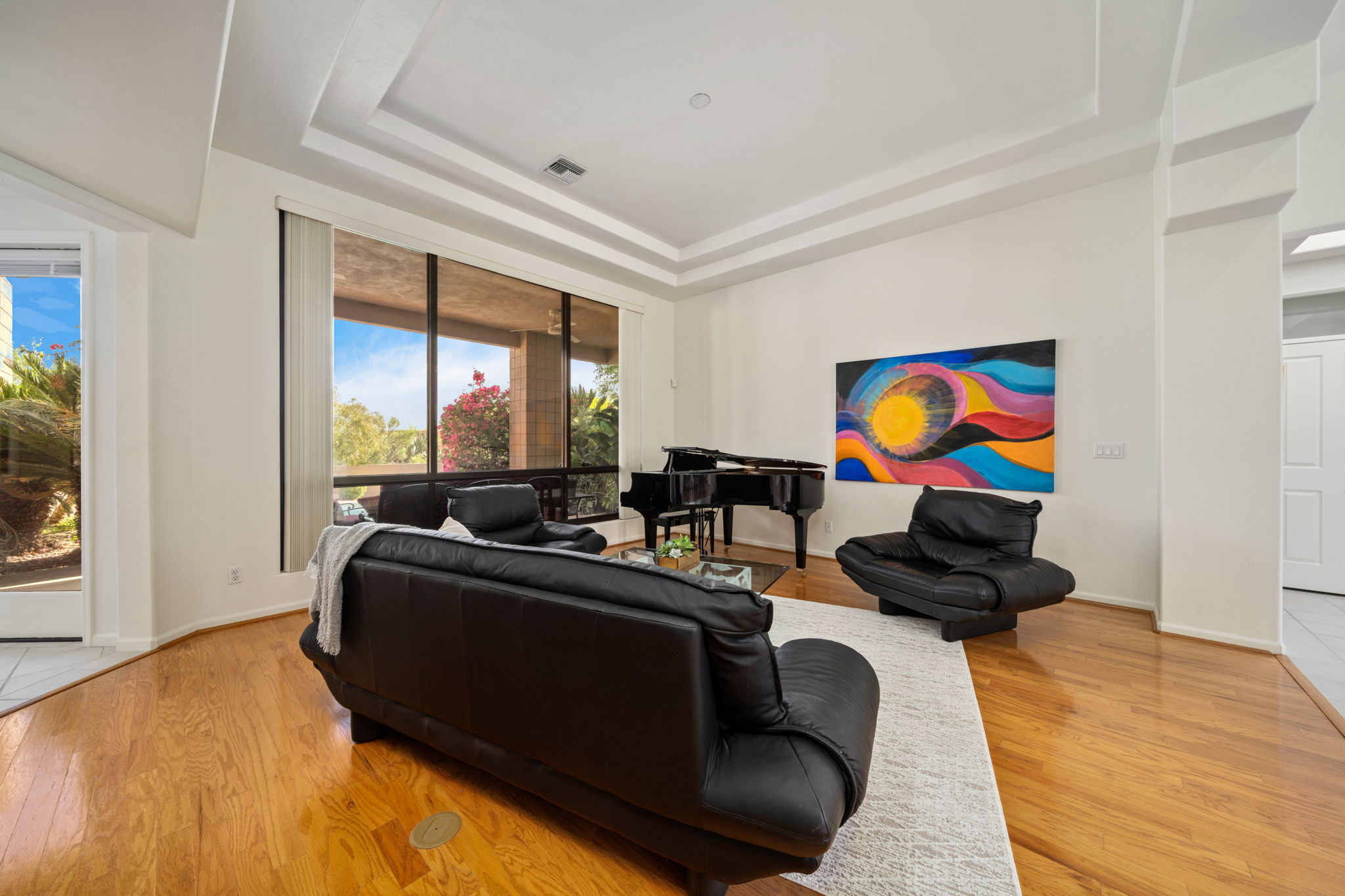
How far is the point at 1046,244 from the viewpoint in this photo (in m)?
3.90

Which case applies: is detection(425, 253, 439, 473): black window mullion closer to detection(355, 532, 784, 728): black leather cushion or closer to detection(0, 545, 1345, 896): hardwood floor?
detection(0, 545, 1345, 896): hardwood floor

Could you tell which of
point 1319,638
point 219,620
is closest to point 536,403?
point 219,620

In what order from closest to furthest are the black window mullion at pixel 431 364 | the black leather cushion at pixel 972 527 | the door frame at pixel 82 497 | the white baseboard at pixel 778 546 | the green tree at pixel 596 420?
1. the door frame at pixel 82 497
2. the black leather cushion at pixel 972 527
3. the black window mullion at pixel 431 364
4. the white baseboard at pixel 778 546
5. the green tree at pixel 596 420

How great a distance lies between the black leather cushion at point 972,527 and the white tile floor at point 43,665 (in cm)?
499

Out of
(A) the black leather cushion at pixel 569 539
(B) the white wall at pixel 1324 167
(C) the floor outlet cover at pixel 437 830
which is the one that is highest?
(B) the white wall at pixel 1324 167

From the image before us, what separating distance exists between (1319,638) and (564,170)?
5869mm

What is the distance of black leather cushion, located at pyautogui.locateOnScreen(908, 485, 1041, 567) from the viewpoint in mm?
3285

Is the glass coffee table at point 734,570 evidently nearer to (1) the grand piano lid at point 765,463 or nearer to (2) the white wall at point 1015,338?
(1) the grand piano lid at point 765,463

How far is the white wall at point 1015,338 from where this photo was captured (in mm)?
3574

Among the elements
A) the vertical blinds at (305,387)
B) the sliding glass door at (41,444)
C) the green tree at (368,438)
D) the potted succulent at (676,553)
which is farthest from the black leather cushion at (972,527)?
the sliding glass door at (41,444)

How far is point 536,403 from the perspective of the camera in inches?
201

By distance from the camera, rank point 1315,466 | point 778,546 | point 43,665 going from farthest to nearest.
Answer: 1. point 778,546
2. point 1315,466
3. point 43,665

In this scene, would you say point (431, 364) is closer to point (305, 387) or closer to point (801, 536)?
point (305, 387)

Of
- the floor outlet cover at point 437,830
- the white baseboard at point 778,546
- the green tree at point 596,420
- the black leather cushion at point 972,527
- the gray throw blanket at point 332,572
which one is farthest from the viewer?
the green tree at point 596,420
